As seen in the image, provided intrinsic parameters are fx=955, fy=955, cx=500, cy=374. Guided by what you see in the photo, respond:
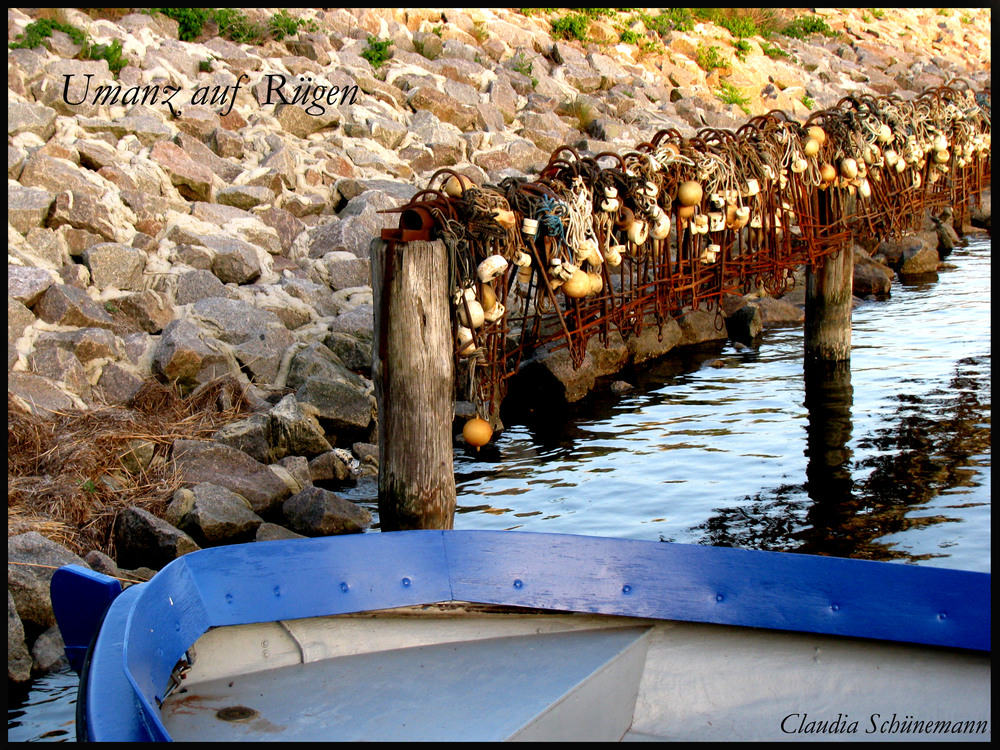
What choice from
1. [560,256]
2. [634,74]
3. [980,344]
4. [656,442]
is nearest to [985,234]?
[634,74]

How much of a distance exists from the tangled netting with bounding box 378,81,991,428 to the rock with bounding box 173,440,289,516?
1360mm

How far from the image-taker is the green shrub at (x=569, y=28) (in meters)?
16.8

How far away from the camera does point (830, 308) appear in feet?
24.6

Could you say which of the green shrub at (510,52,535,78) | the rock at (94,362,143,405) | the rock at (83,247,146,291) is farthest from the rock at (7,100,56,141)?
the green shrub at (510,52,535,78)

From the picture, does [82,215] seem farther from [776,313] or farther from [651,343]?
[776,313]

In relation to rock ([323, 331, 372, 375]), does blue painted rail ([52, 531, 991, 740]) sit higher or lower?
lower

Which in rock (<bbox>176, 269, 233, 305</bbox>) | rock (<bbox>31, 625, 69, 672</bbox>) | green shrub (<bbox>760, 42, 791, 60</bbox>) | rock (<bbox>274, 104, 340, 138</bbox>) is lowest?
rock (<bbox>31, 625, 69, 672</bbox>)

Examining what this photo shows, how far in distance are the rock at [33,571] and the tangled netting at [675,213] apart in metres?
1.97

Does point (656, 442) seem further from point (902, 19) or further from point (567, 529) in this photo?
point (902, 19)

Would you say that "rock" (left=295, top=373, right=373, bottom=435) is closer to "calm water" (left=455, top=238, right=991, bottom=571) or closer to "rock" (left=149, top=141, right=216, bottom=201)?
"calm water" (left=455, top=238, right=991, bottom=571)

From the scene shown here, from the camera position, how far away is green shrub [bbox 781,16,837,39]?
76.8 ft

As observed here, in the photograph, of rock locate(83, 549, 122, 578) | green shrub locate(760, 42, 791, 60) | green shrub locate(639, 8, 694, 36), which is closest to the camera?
rock locate(83, 549, 122, 578)

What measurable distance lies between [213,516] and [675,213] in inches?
114

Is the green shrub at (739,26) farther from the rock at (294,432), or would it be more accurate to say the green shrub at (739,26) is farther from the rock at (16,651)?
the rock at (16,651)
